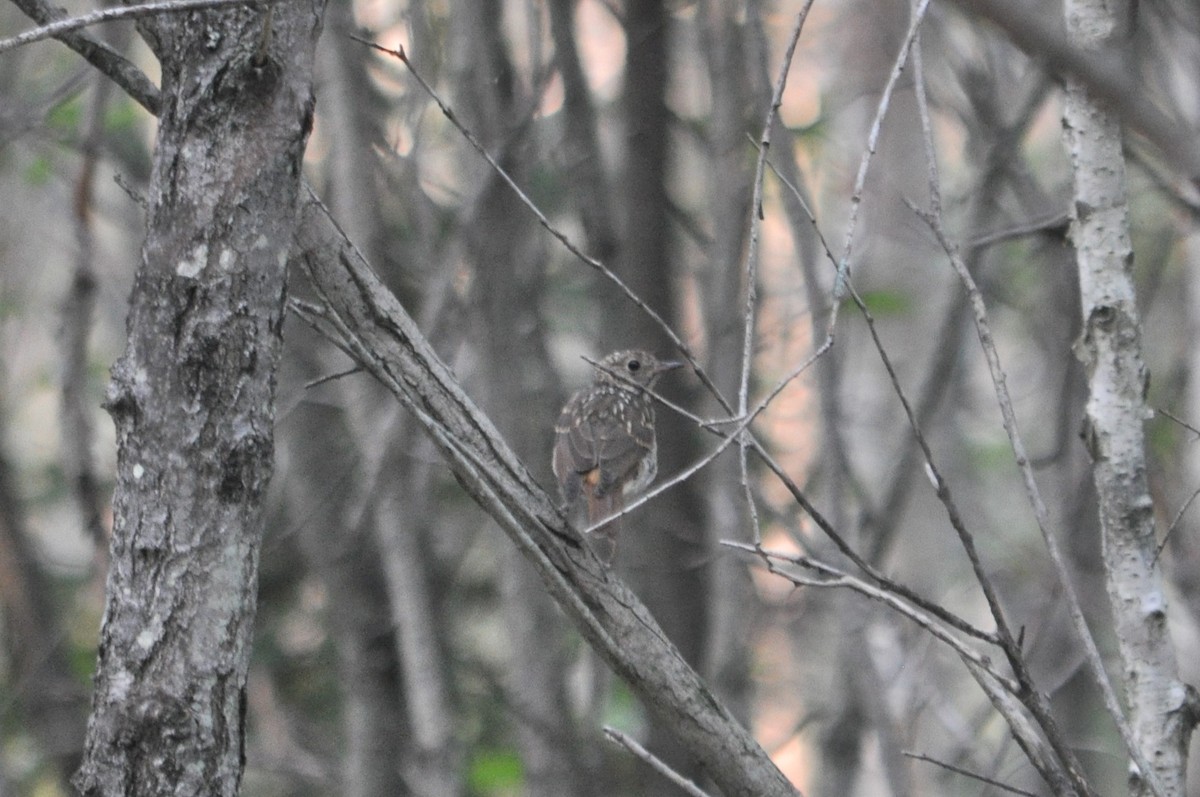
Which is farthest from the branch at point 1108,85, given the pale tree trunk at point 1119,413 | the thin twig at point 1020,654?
the pale tree trunk at point 1119,413

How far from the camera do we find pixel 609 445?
572 cm

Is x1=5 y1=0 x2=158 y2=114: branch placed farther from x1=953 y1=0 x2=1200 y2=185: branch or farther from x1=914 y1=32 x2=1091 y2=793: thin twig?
x1=953 y1=0 x2=1200 y2=185: branch

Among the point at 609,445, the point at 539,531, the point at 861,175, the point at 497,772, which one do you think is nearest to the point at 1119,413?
the point at 861,175

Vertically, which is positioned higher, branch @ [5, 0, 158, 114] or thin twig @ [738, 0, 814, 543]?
branch @ [5, 0, 158, 114]

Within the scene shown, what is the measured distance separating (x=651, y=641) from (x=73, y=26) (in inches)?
64.6

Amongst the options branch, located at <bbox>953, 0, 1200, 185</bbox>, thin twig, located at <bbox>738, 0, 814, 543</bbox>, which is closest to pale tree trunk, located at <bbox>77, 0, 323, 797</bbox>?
thin twig, located at <bbox>738, 0, 814, 543</bbox>

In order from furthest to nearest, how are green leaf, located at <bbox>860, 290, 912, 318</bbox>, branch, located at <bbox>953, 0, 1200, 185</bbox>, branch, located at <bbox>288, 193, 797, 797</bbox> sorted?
1. green leaf, located at <bbox>860, 290, 912, 318</bbox>
2. branch, located at <bbox>288, 193, 797, 797</bbox>
3. branch, located at <bbox>953, 0, 1200, 185</bbox>

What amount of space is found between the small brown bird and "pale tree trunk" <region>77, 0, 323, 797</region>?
317 cm

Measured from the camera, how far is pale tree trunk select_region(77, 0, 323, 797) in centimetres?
231

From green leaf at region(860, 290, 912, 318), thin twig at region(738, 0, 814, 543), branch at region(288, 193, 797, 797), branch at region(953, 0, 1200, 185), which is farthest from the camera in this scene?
green leaf at region(860, 290, 912, 318)

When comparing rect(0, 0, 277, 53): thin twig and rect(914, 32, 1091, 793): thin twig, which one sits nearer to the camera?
rect(0, 0, 277, 53): thin twig

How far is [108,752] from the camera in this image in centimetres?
230

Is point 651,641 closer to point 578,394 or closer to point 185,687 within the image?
point 185,687

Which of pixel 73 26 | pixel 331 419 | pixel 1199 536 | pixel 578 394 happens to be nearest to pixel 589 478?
pixel 578 394
